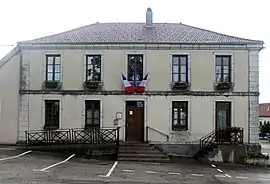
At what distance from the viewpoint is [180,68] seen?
27.4m

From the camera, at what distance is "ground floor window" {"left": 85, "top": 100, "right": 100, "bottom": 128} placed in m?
27.4

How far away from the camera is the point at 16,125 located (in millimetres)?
27656

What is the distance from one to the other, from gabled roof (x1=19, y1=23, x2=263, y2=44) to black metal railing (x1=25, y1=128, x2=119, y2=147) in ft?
17.7

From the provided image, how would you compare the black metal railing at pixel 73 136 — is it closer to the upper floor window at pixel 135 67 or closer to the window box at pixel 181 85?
the upper floor window at pixel 135 67

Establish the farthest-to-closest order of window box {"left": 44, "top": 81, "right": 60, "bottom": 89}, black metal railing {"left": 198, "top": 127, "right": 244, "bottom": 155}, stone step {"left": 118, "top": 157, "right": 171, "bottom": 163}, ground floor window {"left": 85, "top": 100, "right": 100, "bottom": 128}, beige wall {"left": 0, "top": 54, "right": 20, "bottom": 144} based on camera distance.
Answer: beige wall {"left": 0, "top": 54, "right": 20, "bottom": 144}, window box {"left": 44, "top": 81, "right": 60, "bottom": 89}, ground floor window {"left": 85, "top": 100, "right": 100, "bottom": 128}, black metal railing {"left": 198, "top": 127, "right": 244, "bottom": 155}, stone step {"left": 118, "top": 157, "right": 171, "bottom": 163}

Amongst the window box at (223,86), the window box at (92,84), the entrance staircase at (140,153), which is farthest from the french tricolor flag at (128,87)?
the window box at (223,86)

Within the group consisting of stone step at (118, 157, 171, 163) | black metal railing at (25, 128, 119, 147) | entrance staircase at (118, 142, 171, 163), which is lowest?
stone step at (118, 157, 171, 163)

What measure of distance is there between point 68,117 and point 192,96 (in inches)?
299

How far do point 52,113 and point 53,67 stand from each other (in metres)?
2.83

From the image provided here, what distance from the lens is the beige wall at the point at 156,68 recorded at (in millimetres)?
27203

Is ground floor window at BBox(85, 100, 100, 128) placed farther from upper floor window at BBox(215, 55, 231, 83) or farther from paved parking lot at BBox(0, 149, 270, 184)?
upper floor window at BBox(215, 55, 231, 83)

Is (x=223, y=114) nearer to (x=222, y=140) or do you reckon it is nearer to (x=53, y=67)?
(x=222, y=140)

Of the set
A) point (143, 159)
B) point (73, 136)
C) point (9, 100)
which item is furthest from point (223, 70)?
point (9, 100)

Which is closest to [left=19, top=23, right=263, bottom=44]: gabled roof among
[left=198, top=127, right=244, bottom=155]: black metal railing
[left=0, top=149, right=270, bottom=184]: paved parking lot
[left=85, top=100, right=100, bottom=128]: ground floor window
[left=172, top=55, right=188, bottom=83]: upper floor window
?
[left=172, top=55, right=188, bottom=83]: upper floor window
